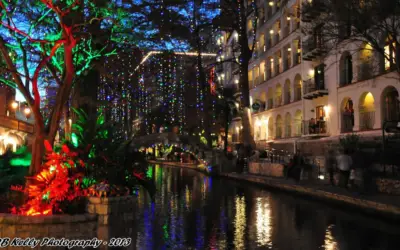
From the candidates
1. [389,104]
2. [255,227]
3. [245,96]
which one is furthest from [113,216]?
[245,96]

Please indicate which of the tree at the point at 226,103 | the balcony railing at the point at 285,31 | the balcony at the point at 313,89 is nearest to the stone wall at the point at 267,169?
the balcony at the point at 313,89

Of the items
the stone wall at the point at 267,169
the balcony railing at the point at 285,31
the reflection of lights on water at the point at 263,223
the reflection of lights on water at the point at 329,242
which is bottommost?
the reflection of lights on water at the point at 329,242

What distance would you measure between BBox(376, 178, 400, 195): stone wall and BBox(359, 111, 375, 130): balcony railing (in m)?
12.7

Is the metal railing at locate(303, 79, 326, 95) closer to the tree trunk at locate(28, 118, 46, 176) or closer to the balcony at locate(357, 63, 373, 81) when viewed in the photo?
the balcony at locate(357, 63, 373, 81)

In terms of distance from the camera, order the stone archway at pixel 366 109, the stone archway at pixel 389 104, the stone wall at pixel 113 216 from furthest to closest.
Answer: the stone archway at pixel 366 109 → the stone archway at pixel 389 104 → the stone wall at pixel 113 216

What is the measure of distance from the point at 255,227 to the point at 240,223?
80cm

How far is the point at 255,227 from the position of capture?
1262 cm

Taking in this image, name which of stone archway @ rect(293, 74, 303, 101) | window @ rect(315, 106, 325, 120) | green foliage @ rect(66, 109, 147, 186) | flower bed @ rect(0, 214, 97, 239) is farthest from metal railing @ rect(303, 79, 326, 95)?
flower bed @ rect(0, 214, 97, 239)

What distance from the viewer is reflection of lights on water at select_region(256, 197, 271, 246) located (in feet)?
35.9

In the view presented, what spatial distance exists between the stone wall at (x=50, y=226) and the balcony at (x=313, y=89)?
96.5 feet

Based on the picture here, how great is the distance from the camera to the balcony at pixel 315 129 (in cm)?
3631

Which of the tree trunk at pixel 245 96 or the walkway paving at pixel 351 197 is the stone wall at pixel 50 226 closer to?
the walkway paving at pixel 351 197

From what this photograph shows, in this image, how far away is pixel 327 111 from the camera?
3641cm

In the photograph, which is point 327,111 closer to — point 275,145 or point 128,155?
point 275,145
